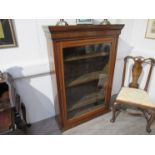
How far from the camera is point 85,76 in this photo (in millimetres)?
1720

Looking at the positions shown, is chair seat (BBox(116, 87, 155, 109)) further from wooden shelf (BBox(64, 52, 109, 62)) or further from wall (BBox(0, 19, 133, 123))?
wall (BBox(0, 19, 133, 123))

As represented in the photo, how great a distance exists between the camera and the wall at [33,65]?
136 centimetres

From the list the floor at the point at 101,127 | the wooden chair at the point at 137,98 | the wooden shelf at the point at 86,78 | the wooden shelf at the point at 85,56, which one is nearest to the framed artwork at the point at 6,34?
the wooden shelf at the point at 85,56

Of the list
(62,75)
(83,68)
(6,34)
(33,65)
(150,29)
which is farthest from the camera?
(150,29)

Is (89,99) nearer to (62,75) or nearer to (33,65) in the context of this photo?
(62,75)

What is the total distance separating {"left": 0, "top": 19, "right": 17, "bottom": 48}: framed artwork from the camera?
1.22m

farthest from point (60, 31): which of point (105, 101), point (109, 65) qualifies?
point (105, 101)

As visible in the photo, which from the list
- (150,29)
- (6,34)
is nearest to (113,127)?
(150,29)

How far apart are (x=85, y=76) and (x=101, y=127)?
73 centimetres

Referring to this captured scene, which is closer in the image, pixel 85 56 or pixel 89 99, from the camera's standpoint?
pixel 85 56

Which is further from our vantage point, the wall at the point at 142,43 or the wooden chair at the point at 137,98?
the wall at the point at 142,43

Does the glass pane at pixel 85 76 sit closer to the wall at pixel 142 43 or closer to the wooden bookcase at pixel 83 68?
the wooden bookcase at pixel 83 68

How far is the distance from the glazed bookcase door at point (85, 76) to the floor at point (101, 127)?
0.56ft
